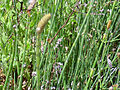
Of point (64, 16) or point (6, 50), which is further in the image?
point (64, 16)

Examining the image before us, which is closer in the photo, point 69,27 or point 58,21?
point 58,21

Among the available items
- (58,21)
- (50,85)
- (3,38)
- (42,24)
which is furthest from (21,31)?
(42,24)

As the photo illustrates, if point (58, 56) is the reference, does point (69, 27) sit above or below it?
above

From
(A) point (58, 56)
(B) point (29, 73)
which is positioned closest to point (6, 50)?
Answer: (B) point (29, 73)

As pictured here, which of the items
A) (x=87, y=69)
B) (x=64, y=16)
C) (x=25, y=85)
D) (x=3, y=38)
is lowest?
(x=25, y=85)

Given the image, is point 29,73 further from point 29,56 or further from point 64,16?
point 64,16

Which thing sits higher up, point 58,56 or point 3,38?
point 3,38

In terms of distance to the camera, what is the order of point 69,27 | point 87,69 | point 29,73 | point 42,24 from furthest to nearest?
point 69,27 → point 29,73 → point 87,69 → point 42,24

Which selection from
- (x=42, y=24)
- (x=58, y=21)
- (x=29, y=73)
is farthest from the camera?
(x=58, y=21)

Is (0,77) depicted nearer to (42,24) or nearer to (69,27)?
(69,27)
